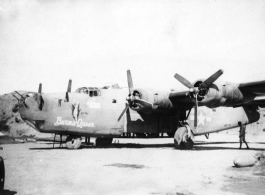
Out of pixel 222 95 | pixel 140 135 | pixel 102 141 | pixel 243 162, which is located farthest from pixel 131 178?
pixel 102 141

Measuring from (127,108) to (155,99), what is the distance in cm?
177

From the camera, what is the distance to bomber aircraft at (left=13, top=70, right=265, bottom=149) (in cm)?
1372

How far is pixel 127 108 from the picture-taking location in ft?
52.6

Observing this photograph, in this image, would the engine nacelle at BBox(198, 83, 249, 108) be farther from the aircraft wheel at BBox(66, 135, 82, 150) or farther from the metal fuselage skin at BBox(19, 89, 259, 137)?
the aircraft wheel at BBox(66, 135, 82, 150)

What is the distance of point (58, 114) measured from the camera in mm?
14289

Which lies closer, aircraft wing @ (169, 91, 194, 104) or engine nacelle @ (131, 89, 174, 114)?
aircraft wing @ (169, 91, 194, 104)

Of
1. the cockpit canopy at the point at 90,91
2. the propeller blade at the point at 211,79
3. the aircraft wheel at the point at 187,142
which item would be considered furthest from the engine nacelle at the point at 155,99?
the propeller blade at the point at 211,79

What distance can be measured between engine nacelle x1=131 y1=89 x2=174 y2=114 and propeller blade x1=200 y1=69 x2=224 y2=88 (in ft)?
7.67

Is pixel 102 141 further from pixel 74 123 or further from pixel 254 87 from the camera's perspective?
pixel 254 87

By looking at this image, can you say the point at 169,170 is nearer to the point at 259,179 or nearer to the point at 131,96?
the point at 259,179

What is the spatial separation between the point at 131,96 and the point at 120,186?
884 centimetres

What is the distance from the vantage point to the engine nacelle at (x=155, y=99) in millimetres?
14938

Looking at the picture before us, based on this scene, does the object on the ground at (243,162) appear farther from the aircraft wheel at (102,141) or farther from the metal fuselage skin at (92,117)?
the aircraft wheel at (102,141)

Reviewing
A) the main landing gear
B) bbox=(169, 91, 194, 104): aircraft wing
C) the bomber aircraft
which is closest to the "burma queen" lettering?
the bomber aircraft
